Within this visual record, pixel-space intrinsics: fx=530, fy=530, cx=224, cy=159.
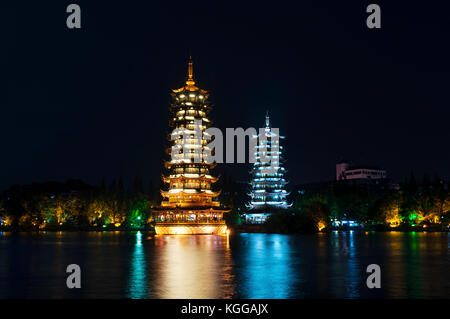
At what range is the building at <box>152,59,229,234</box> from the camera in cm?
9506

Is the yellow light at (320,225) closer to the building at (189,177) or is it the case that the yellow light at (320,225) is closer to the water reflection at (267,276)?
the building at (189,177)

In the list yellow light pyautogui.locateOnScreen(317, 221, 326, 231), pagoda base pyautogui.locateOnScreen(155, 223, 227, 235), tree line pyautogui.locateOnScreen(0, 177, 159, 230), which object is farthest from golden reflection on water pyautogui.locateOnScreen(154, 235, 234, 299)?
tree line pyautogui.locateOnScreen(0, 177, 159, 230)

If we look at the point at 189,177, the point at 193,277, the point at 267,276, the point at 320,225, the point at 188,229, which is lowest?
the point at 188,229

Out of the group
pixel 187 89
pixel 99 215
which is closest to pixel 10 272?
pixel 187 89

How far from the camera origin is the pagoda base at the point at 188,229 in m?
94.8

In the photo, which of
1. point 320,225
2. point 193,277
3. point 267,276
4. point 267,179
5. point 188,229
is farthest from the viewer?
point 267,179

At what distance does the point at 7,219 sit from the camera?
120 meters

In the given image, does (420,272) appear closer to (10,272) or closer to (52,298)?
(52,298)

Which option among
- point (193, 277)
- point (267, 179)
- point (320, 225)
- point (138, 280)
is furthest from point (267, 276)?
point (267, 179)

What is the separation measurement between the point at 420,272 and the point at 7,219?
106590mm

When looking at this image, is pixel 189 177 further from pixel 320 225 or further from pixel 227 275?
pixel 227 275

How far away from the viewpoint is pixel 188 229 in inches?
3743

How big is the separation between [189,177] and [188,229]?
9.61 m
